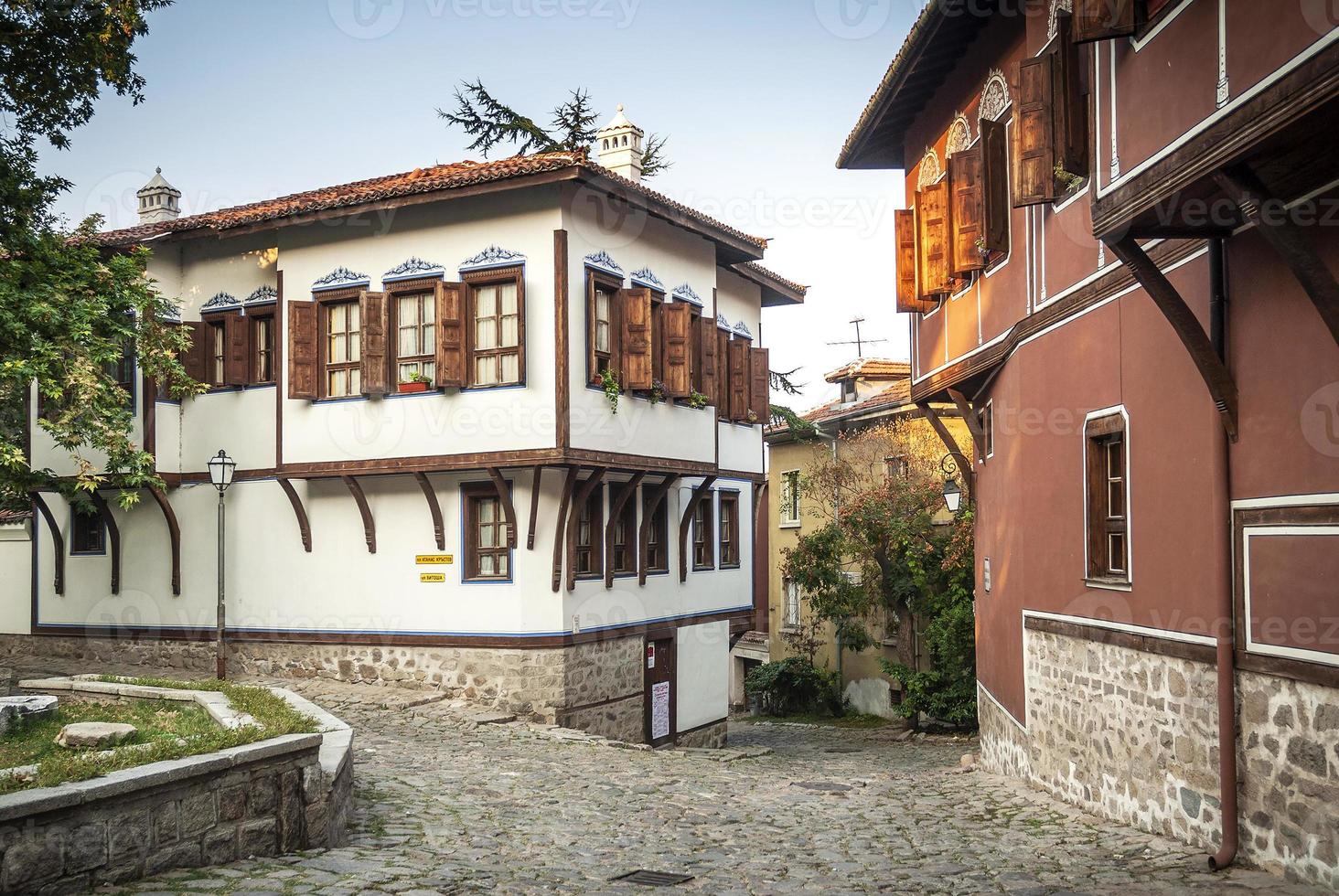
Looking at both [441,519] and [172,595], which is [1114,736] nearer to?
A: [441,519]

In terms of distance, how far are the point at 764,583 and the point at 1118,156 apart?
25.5 meters

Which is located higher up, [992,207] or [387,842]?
[992,207]

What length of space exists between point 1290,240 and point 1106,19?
2.33 m

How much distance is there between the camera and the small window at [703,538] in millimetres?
21000

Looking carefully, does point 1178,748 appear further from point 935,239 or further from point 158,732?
point 935,239

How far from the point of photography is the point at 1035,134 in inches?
412

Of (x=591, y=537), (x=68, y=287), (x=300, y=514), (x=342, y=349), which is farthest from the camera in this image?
(x=300, y=514)

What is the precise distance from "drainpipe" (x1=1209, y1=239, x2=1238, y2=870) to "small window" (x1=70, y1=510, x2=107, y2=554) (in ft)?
57.0

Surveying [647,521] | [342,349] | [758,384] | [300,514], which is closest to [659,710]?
[647,521]

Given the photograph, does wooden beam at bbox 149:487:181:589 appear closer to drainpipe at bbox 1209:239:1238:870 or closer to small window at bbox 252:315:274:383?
small window at bbox 252:315:274:383

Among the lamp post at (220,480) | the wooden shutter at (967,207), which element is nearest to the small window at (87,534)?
the lamp post at (220,480)

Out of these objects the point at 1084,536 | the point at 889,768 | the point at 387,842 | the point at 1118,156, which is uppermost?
the point at 1118,156

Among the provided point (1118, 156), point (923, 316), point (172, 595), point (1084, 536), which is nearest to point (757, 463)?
point (923, 316)

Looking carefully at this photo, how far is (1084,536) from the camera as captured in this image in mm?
10484
